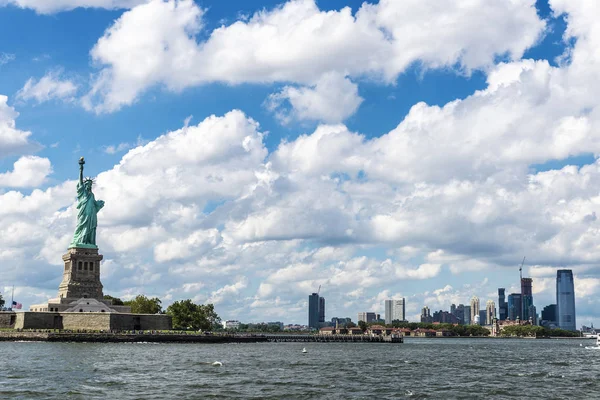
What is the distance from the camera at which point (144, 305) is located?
571ft

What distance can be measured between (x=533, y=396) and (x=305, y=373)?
23940mm

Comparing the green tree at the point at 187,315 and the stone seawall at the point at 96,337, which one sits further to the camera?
the green tree at the point at 187,315

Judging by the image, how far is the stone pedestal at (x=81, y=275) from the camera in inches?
5615

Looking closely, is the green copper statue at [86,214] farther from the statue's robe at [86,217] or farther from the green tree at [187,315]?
the green tree at [187,315]

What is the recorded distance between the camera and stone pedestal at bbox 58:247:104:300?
143 meters

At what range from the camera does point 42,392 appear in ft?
174

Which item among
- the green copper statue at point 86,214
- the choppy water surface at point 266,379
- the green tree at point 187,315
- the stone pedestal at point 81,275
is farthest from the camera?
the green tree at point 187,315

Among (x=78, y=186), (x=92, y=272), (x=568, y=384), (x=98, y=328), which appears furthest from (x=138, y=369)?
(x=78, y=186)

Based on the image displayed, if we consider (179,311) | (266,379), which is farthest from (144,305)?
(266,379)

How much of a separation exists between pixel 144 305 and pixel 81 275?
31.7 metres

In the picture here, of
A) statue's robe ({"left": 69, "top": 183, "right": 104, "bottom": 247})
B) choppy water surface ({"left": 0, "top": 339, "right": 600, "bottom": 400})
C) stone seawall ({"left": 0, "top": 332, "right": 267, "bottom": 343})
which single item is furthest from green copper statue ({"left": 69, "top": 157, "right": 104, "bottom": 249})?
choppy water surface ({"left": 0, "top": 339, "right": 600, "bottom": 400})

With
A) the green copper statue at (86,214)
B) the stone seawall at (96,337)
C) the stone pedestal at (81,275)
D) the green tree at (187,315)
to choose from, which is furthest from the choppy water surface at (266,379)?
the green tree at (187,315)

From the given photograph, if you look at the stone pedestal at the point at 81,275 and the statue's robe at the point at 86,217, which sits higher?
the statue's robe at the point at 86,217

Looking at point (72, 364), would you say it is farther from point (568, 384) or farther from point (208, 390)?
point (568, 384)
